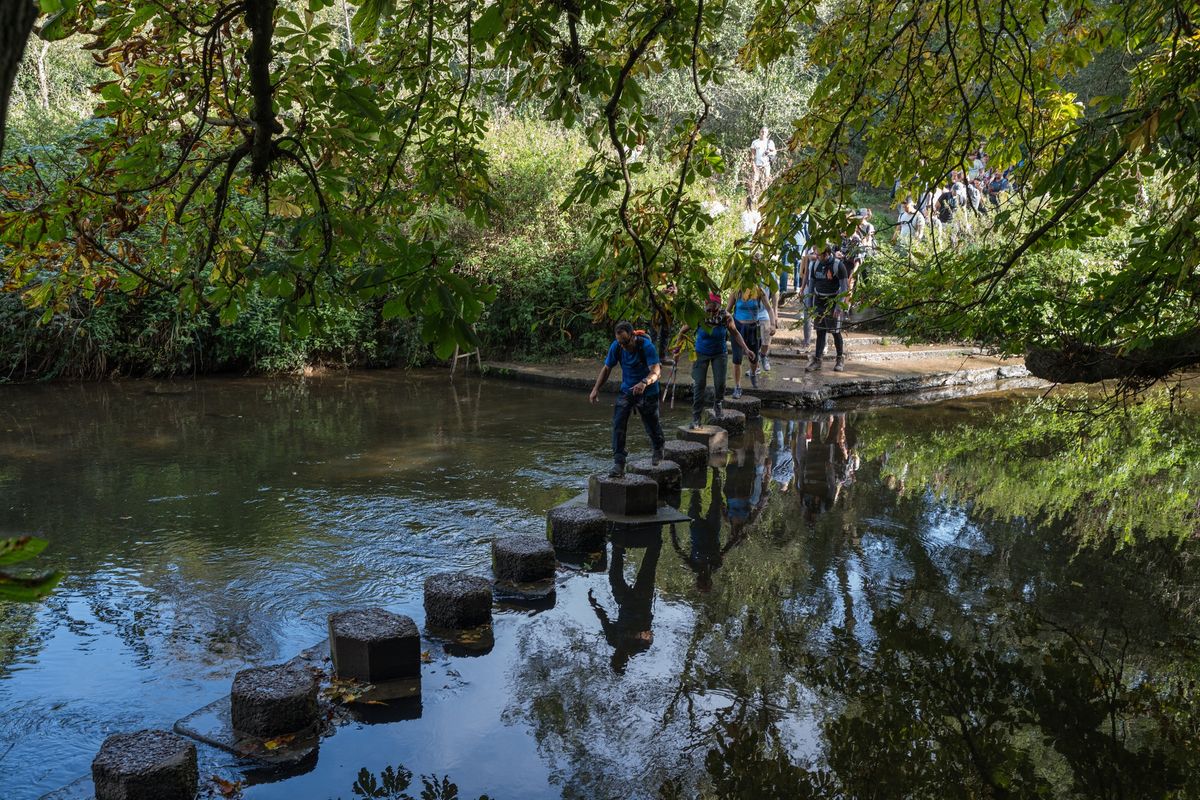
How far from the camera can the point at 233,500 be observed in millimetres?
9984

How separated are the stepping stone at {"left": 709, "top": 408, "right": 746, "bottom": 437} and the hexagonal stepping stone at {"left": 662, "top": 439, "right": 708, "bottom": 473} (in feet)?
5.39

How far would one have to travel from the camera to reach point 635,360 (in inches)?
378

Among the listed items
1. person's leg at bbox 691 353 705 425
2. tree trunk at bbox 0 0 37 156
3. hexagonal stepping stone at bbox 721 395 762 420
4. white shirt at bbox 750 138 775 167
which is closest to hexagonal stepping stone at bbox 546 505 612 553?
person's leg at bbox 691 353 705 425

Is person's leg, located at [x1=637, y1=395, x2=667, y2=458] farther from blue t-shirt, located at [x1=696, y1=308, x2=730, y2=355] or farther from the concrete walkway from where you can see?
the concrete walkway

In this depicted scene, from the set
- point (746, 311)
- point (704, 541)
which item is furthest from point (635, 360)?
point (746, 311)

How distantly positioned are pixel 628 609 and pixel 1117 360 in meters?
3.95

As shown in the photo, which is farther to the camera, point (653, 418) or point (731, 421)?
point (731, 421)

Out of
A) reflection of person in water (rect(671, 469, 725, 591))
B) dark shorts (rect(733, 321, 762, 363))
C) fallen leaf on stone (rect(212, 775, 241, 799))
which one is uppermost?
dark shorts (rect(733, 321, 762, 363))

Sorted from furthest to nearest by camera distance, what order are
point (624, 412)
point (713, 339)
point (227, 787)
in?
point (713, 339) < point (624, 412) < point (227, 787)

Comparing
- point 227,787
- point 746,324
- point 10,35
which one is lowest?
point 227,787

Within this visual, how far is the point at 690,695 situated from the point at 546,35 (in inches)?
158

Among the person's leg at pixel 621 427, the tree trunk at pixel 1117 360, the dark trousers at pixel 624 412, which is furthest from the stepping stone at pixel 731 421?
the tree trunk at pixel 1117 360

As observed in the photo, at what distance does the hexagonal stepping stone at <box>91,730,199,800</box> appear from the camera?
4387 mm

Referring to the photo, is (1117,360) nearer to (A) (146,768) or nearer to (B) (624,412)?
(B) (624,412)
